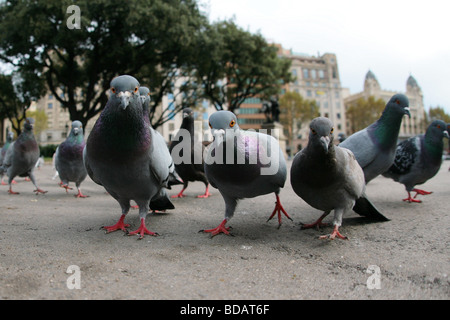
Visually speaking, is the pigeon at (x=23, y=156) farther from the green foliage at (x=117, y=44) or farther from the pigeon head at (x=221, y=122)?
the green foliage at (x=117, y=44)

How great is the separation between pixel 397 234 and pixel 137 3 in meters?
15.3

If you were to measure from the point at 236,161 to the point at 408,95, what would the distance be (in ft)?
279

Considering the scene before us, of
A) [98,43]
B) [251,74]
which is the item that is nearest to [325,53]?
[251,74]

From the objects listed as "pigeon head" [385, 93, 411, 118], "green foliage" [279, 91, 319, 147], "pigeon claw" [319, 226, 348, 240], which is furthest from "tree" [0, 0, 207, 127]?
"green foliage" [279, 91, 319, 147]

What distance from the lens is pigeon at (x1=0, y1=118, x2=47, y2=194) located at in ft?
23.8

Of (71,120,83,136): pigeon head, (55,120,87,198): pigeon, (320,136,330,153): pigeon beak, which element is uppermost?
(71,120,83,136): pigeon head

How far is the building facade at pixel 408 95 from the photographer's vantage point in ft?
246

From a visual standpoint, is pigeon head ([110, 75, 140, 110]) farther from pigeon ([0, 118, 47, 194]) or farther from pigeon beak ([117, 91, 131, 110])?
pigeon ([0, 118, 47, 194])

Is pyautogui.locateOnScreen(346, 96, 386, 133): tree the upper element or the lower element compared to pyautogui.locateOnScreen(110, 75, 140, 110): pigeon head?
upper

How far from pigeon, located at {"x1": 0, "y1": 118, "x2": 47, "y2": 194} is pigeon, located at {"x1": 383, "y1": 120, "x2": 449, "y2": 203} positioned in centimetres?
728

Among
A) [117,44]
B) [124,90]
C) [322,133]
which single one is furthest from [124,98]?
[117,44]

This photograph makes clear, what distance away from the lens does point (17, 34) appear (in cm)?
1562

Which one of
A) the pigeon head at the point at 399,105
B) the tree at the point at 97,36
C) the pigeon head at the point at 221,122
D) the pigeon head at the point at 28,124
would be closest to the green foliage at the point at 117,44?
the tree at the point at 97,36

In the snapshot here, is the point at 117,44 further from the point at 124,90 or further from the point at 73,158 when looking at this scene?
the point at 124,90
